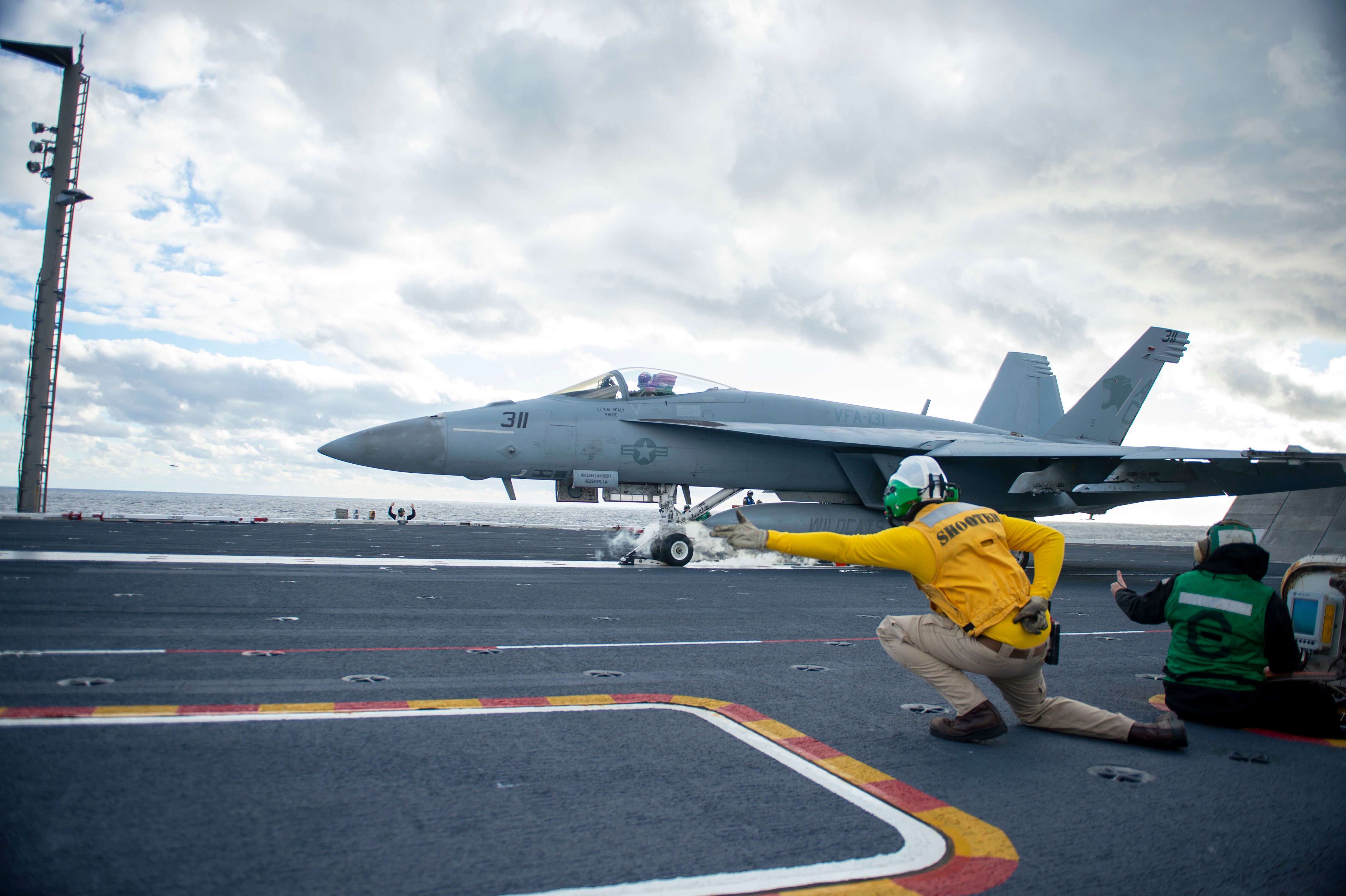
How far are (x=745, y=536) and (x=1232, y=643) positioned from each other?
2.68m

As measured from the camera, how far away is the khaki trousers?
11.6 ft

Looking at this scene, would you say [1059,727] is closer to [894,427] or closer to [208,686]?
[208,686]

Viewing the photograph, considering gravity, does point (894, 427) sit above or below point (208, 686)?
above

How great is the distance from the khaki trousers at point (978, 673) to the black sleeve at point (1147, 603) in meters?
0.61

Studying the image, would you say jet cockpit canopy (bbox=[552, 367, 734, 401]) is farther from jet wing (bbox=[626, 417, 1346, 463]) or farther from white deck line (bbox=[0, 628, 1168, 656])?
white deck line (bbox=[0, 628, 1168, 656])

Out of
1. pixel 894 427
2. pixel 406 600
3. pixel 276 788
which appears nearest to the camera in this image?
pixel 276 788

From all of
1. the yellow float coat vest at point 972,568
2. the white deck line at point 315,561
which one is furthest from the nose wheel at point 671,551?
the yellow float coat vest at point 972,568

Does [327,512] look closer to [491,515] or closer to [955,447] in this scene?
[491,515]

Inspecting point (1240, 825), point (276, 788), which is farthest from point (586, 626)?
point (1240, 825)

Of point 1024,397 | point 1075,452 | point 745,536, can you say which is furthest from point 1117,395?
point 745,536

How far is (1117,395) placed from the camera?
18.1m

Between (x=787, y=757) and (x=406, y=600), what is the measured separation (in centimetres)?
543

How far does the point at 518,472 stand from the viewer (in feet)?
40.7

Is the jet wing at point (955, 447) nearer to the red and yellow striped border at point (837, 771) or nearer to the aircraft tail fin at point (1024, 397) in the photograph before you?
the aircraft tail fin at point (1024, 397)
